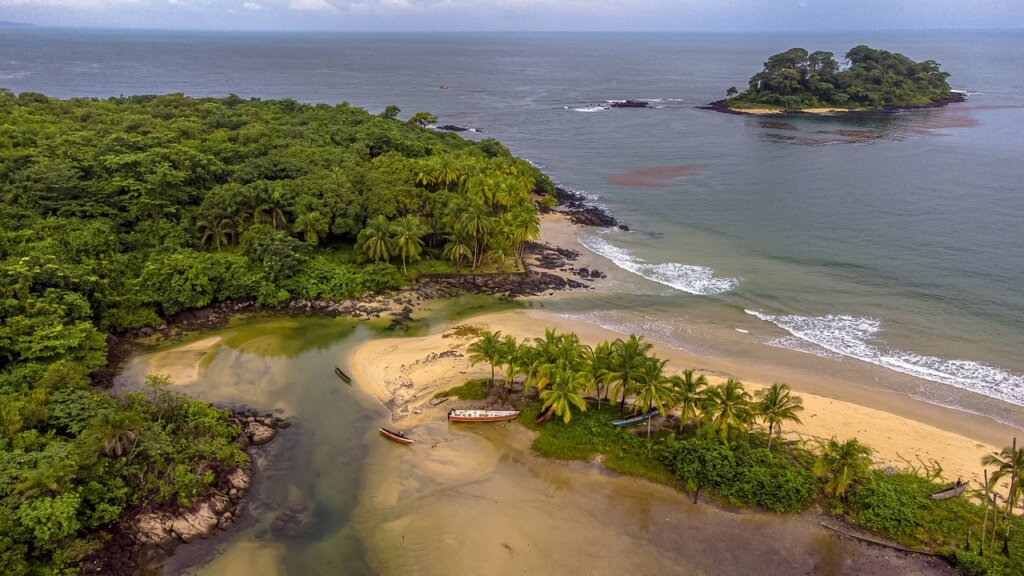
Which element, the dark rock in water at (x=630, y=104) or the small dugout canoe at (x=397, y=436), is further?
the dark rock in water at (x=630, y=104)

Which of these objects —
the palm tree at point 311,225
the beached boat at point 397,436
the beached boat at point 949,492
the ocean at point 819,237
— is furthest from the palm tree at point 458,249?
the beached boat at point 949,492

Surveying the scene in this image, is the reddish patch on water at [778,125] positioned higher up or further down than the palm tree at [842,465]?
higher up

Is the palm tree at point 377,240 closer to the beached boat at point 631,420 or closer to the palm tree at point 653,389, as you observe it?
the beached boat at point 631,420

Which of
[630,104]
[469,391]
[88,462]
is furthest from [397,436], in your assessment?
[630,104]

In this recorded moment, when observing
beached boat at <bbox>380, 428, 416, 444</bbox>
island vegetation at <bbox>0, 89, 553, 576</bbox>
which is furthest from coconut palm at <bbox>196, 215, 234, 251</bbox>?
beached boat at <bbox>380, 428, 416, 444</bbox>

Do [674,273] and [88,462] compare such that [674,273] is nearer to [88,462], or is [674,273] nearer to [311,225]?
[311,225]

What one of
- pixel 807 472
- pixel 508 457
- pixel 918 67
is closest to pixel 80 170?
pixel 508 457

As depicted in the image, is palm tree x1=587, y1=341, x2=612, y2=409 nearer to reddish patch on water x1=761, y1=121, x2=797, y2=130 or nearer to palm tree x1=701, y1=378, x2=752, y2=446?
palm tree x1=701, y1=378, x2=752, y2=446
